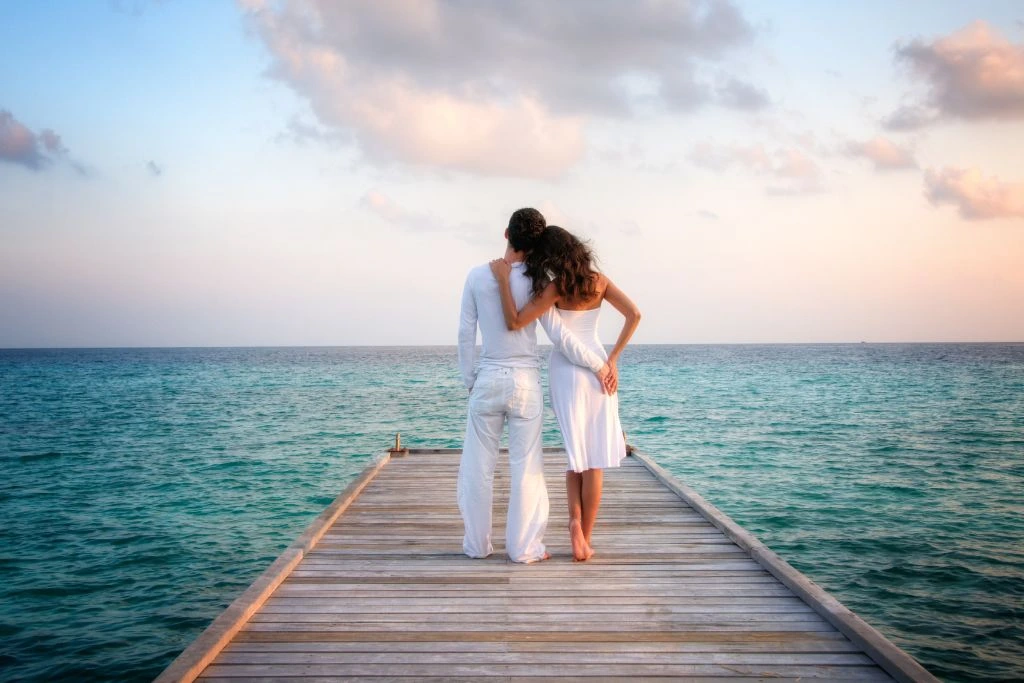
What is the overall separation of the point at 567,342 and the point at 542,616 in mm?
1630

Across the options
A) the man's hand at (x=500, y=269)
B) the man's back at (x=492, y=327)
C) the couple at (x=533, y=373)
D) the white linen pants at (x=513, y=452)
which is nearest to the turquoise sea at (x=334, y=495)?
the white linen pants at (x=513, y=452)

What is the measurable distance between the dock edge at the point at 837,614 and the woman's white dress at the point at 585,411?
3.71 feet

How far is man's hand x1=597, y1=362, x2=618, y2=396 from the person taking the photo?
4555 millimetres

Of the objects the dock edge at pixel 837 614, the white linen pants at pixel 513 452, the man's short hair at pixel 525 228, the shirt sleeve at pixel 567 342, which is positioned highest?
the man's short hair at pixel 525 228

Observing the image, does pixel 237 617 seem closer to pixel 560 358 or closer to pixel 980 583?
pixel 560 358

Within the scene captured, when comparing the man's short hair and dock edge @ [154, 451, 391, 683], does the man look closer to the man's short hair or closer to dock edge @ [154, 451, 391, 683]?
the man's short hair

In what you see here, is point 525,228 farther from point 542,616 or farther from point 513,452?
point 542,616

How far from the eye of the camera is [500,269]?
14.4 ft

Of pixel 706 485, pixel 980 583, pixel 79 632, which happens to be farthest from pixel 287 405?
pixel 980 583

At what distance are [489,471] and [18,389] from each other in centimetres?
4885

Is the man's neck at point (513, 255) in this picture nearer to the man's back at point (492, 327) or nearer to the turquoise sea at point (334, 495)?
the man's back at point (492, 327)

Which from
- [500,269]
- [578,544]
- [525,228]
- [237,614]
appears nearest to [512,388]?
[500,269]

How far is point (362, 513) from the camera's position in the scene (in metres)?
6.20

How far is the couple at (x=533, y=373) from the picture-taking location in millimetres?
4391
